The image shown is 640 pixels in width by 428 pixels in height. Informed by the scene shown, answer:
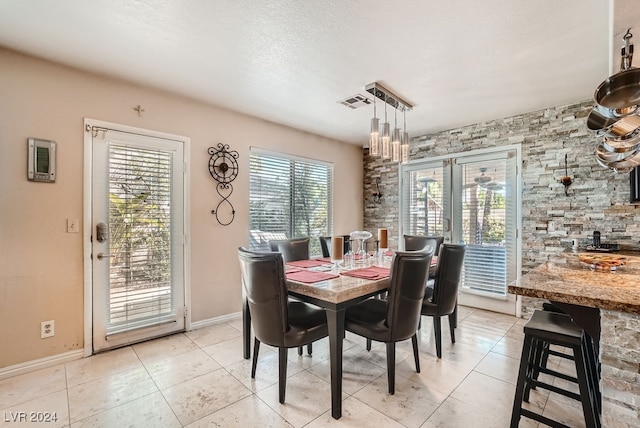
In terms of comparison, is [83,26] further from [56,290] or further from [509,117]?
[509,117]

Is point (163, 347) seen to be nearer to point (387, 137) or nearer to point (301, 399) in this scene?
point (301, 399)

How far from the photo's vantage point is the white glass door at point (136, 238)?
2.65 m

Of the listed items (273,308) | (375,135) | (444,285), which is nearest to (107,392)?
(273,308)

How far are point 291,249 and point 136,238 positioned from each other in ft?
5.13

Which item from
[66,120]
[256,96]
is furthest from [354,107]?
[66,120]

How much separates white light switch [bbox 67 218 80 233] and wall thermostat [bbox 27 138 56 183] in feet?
1.18

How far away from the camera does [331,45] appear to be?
2166 mm

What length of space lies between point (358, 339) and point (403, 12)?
286cm

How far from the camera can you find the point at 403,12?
1.81 meters

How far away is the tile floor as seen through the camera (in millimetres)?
1780

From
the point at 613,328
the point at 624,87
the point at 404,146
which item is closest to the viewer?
the point at 613,328

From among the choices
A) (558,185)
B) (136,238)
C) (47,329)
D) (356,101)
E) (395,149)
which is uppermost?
(356,101)

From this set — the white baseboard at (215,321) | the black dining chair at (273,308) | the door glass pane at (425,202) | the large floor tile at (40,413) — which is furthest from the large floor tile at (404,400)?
the door glass pane at (425,202)

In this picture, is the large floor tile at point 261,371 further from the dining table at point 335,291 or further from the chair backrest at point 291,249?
the chair backrest at point 291,249
